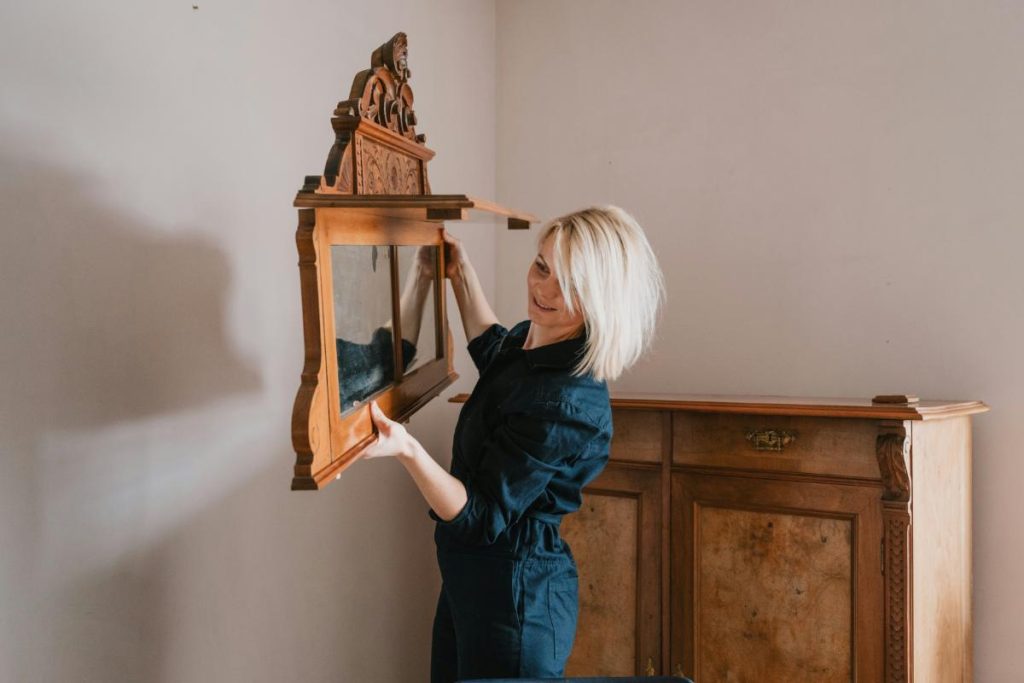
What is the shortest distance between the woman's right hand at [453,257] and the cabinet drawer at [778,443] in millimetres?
784

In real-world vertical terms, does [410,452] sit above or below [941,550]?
above

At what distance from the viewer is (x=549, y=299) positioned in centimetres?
166

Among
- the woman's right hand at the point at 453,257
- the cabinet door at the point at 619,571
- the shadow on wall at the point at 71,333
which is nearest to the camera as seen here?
the shadow on wall at the point at 71,333

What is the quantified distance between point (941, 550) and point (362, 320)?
1690 mm

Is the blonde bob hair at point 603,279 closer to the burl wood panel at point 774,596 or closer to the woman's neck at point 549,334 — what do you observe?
the woman's neck at point 549,334

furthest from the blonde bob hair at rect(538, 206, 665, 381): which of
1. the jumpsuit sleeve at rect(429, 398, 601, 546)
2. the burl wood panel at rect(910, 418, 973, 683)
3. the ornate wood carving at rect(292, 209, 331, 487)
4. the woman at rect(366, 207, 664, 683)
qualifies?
the burl wood panel at rect(910, 418, 973, 683)

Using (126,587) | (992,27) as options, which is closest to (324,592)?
(126,587)

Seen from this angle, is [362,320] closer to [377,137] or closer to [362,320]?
[362,320]

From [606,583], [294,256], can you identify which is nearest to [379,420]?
[294,256]

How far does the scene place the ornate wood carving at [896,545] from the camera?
2066 mm

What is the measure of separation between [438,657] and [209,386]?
2.49 feet

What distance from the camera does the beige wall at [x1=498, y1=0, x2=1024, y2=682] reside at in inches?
97.9

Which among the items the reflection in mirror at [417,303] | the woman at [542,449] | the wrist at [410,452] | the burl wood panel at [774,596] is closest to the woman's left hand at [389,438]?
the wrist at [410,452]

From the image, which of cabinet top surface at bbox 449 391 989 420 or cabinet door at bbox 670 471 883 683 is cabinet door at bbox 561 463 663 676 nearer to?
cabinet door at bbox 670 471 883 683
